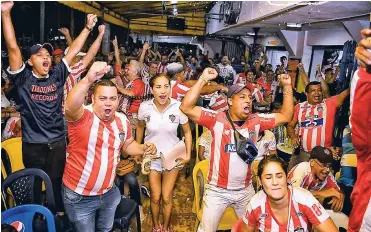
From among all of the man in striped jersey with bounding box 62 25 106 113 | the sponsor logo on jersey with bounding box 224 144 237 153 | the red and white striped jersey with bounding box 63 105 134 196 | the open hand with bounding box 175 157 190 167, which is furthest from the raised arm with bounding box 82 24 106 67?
the sponsor logo on jersey with bounding box 224 144 237 153

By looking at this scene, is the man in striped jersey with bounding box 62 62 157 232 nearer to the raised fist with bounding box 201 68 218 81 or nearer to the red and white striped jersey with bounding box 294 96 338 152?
the raised fist with bounding box 201 68 218 81

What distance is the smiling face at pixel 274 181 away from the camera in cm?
190

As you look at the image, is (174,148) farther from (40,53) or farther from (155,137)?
(40,53)

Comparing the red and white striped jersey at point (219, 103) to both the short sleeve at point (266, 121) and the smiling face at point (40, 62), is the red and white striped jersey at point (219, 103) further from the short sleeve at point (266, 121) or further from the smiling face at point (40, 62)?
the smiling face at point (40, 62)

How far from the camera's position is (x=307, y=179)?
8.51 feet

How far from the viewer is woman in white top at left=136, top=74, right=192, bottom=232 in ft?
9.87

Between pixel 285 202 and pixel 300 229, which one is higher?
pixel 285 202

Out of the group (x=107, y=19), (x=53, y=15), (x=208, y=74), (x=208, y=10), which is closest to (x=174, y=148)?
(x=208, y=74)

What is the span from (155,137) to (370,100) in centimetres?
219

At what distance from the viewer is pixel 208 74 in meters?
2.41

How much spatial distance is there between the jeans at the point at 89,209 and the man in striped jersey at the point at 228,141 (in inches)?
26.2

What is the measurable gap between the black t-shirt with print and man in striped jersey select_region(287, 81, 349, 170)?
2362 mm

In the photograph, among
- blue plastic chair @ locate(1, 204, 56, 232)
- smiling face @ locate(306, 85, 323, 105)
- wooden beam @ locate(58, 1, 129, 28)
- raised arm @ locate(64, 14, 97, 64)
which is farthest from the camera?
wooden beam @ locate(58, 1, 129, 28)

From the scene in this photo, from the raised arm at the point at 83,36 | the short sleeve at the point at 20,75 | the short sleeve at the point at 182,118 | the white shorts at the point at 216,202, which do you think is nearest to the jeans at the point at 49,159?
the short sleeve at the point at 20,75
